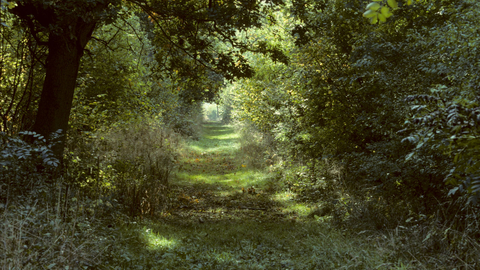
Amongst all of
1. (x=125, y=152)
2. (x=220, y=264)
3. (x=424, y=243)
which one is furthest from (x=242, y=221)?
(x=424, y=243)

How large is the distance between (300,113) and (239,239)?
21.2 feet

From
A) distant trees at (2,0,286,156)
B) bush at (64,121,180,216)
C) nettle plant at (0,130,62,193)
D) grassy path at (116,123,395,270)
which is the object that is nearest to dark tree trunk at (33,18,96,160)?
distant trees at (2,0,286,156)

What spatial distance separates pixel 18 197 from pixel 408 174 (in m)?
6.50

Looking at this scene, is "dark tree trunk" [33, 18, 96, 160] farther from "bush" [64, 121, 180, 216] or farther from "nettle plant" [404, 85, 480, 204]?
"nettle plant" [404, 85, 480, 204]

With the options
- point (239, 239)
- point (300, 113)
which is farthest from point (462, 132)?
point (300, 113)

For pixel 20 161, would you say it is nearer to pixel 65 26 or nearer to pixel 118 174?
pixel 118 174

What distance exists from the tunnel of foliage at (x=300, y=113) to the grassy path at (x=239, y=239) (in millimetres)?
663

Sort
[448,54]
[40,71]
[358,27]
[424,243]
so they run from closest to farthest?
[424,243] < [448,54] < [40,71] < [358,27]

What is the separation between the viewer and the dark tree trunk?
624cm

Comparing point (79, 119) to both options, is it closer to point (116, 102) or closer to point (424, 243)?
point (116, 102)

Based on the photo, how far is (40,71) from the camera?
8086 millimetres

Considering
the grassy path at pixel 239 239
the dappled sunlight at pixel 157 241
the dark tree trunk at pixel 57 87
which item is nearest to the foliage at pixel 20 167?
the dark tree trunk at pixel 57 87

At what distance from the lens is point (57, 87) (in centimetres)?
630

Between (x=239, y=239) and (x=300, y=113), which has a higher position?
(x=300, y=113)
